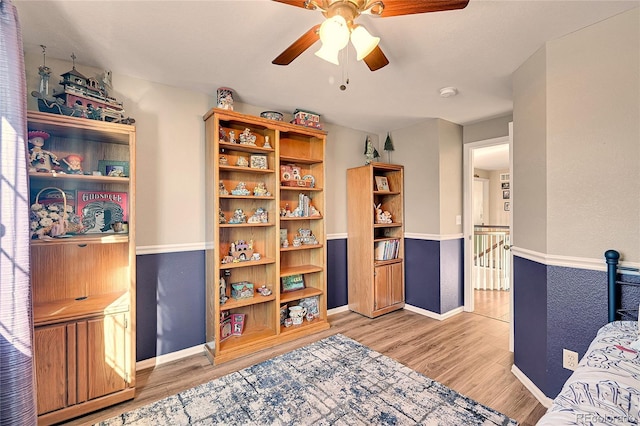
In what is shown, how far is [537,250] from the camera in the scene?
200 cm

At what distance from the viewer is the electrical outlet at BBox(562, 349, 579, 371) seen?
176 centimetres

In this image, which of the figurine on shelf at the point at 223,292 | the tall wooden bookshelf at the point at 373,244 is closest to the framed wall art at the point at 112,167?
the figurine on shelf at the point at 223,292

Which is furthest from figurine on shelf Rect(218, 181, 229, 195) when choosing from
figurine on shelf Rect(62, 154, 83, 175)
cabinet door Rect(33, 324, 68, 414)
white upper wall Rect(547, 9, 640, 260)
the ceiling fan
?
white upper wall Rect(547, 9, 640, 260)

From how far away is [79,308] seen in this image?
6.07ft

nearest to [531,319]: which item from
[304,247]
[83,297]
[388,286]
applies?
[388,286]

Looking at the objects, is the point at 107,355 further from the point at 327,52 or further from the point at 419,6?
the point at 419,6

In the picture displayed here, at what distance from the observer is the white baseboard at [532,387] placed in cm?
189

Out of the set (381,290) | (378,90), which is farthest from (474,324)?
(378,90)

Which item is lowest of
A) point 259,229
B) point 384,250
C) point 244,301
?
point 244,301

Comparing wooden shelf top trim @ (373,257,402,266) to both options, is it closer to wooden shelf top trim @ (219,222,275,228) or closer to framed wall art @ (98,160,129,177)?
wooden shelf top trim @ (219,222,275,228)

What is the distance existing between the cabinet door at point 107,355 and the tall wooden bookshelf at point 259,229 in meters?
0.68

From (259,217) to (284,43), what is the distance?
1574mm

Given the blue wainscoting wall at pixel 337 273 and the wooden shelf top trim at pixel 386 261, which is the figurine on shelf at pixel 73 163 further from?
the wooden shelf top trim at pixel 386 261

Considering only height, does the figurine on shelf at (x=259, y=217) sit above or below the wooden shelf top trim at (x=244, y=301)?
above
